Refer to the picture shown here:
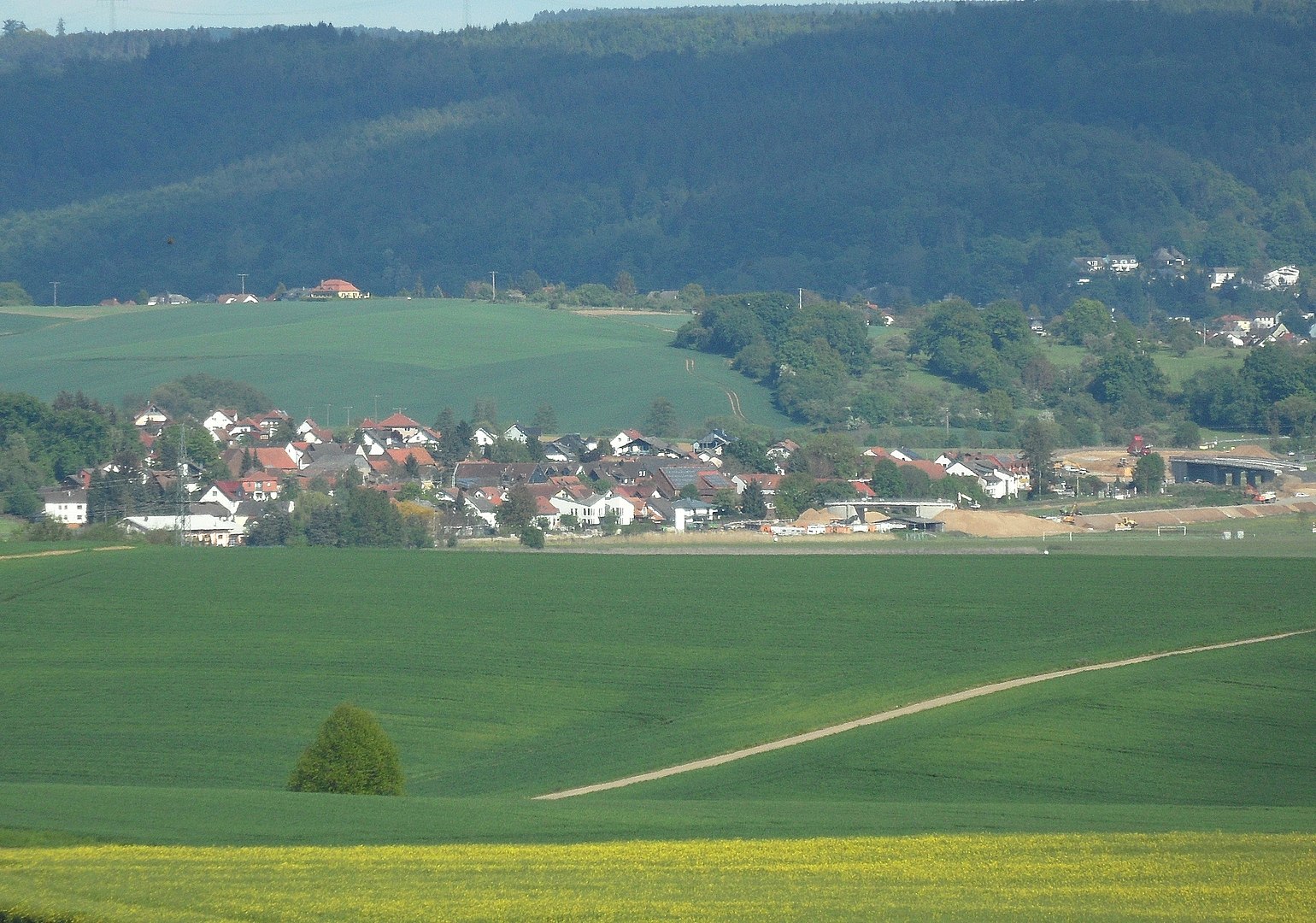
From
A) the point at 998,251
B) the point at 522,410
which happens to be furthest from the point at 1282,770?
the point at 998,251

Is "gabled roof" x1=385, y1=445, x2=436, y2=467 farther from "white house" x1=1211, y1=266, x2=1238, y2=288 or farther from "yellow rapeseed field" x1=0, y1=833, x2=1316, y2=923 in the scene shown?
"white house" x1=1211, y1=266, x2=1238, y2=288

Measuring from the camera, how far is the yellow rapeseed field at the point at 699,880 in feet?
44.8

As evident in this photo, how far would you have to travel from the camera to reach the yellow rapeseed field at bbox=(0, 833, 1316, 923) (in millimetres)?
13664

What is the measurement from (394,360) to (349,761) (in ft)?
262

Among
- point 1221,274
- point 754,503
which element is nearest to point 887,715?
point 754,503

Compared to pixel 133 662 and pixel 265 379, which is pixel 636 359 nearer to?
pixel 265 379

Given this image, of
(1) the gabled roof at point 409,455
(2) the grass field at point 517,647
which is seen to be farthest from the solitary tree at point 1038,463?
(1) the gabled roof at point 409,455

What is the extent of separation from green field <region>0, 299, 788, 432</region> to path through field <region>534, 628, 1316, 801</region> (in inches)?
2109

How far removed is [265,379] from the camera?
92.4 m

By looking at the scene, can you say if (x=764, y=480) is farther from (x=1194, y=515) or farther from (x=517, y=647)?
(x=517, y=647)

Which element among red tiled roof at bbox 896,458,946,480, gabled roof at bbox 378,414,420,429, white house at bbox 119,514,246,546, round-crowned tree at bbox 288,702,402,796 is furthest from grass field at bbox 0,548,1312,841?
gabled roof at bbox 378,414,420,429

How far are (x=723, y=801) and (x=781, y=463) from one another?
4877 cm

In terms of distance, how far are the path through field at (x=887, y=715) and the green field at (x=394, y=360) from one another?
53561mm

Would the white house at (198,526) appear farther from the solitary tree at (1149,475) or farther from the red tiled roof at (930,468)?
the solitary tree at (1149,475)
